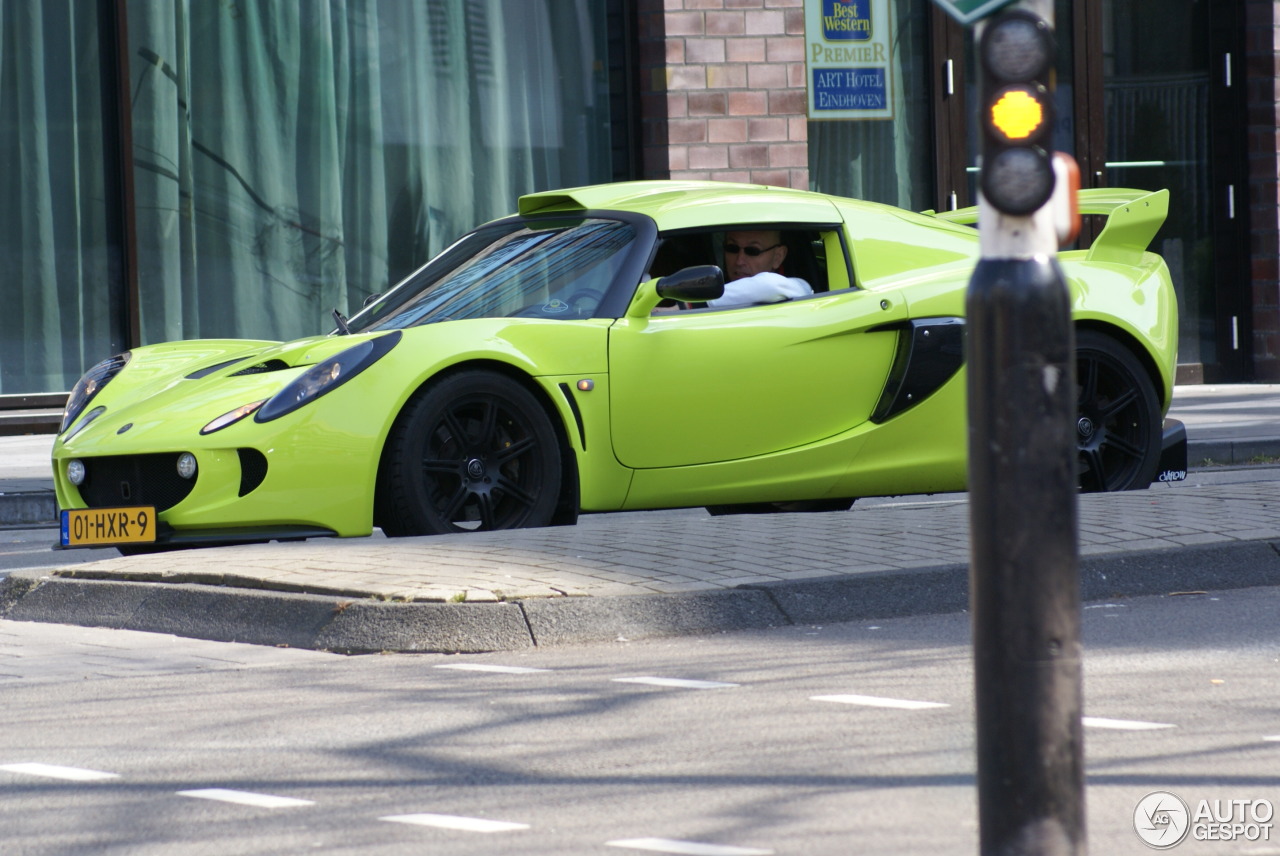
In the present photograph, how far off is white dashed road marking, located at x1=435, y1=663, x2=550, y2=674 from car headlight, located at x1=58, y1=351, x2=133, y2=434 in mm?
→ 2843

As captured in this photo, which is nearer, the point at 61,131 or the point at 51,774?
the point at 51,774

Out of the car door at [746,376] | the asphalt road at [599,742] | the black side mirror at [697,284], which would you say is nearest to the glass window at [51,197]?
the car door at [746,376]

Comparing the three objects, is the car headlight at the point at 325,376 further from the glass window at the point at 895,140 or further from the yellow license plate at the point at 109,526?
the glass window at the point at 895,140

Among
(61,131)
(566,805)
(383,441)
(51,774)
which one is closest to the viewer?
(566,805)

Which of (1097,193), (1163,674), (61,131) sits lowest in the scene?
(1163,674)

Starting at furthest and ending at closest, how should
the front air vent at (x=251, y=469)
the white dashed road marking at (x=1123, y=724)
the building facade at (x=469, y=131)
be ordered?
the building facade at (x=469, y=131), the front air vent at (x=251, y=469), the white dashed road marking at (x=1123, y=724)

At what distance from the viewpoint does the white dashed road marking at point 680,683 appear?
Result: 15.8 feet

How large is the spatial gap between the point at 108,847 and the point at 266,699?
1.40m

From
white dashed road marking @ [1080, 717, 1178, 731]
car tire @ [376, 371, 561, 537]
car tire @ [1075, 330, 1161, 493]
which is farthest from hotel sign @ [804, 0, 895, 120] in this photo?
white dashed road marking @ [1080, 717, 1178, 731]

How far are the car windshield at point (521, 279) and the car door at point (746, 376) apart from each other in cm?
29

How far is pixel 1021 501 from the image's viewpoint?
274 cm

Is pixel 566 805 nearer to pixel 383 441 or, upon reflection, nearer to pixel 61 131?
pixel 383 441

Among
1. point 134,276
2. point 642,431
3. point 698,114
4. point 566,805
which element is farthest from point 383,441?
point 698,114

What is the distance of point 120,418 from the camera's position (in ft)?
22.9
